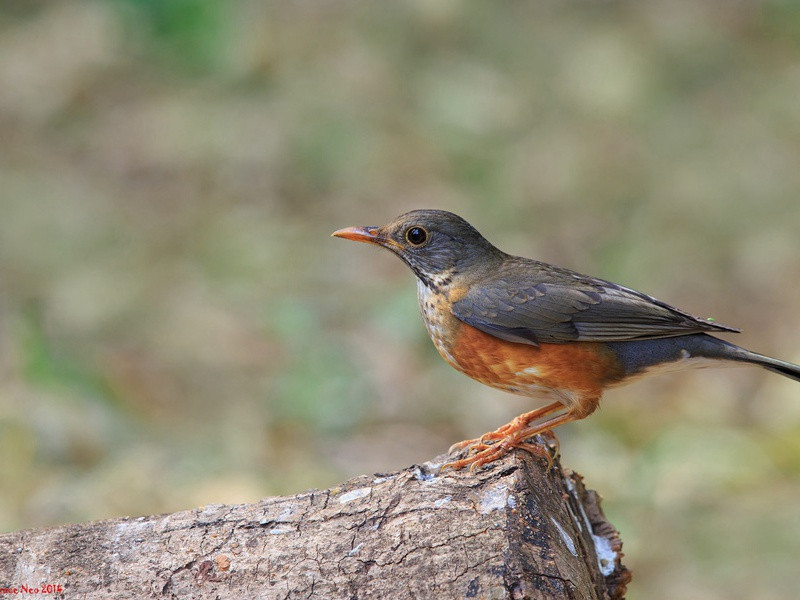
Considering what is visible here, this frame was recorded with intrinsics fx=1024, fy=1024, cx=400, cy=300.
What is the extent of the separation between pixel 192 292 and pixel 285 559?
20.3 ft

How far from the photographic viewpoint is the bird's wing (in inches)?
194

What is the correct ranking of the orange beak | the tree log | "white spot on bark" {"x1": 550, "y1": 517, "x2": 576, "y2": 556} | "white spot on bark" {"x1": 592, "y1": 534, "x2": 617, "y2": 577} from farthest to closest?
the orange beak → "white spot on bark" {"x1": 592, "y1": 534, "x2": 617, "y2": 577} → "white spot on bark" {"x1": 550, "y1": 517, "x2": 576, "y2": 556} → the tree log

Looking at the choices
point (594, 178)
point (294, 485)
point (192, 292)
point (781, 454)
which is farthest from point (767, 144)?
point (294, 485)

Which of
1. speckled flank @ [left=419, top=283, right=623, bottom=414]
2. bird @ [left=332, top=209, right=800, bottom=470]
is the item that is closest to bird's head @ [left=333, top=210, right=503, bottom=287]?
bird @ [left=332, top=209, right=800, bottom=470]

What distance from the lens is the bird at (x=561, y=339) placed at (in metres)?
4.87

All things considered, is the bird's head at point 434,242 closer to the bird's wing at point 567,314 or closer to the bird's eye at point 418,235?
the bird's eye at point 418,235

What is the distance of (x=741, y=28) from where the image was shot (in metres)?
13.4

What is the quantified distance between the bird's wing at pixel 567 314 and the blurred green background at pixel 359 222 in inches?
93.0

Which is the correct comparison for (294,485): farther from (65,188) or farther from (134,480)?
(65,188)

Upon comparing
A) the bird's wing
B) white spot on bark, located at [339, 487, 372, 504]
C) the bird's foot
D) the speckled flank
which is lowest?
white spot on bark, located at [339, 487, 372, 504]

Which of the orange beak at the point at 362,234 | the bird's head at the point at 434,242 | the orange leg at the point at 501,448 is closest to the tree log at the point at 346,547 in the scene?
the orange leg at the point at 501,448

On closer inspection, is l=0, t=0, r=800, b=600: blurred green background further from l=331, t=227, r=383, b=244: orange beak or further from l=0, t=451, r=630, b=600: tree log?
l=0, t=451, r=630, b=600: tree log

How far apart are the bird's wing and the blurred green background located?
2.36 meters

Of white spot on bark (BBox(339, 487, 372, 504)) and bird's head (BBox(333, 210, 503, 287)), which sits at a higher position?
bird's head (BBox(333, 210, 503, 287))
